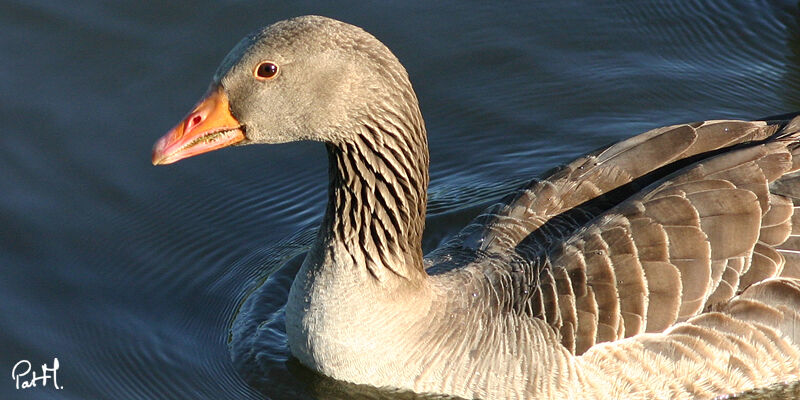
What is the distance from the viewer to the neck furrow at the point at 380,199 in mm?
7227

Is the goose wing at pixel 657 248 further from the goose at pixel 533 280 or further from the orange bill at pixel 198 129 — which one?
the orange bill at pixel 198 129

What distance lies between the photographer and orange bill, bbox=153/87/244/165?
7.02 m

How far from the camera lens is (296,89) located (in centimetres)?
700

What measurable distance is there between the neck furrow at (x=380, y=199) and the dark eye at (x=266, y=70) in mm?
657

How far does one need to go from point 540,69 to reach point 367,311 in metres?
4.97

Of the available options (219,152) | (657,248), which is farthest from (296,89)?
(219,152)

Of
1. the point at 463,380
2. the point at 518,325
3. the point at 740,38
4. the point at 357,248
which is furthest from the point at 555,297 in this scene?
the point at 740,38

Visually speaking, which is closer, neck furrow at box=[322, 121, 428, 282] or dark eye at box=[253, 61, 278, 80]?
dark eye at box=[253, 61, 278, 80]

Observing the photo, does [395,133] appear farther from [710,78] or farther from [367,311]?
[710,78]

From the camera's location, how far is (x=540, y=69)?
11711 millimetres

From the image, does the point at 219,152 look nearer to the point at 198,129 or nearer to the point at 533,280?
the point at 198,129
